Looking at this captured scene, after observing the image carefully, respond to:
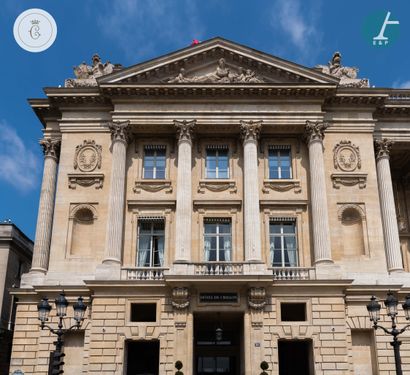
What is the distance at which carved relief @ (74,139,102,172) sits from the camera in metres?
31.0

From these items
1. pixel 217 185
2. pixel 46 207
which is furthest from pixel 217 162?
pixel 46 207

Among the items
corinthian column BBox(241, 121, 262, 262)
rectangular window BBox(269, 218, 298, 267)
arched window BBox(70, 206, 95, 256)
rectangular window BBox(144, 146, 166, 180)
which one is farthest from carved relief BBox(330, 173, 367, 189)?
arched window BBox(70, 206, 95, 256)

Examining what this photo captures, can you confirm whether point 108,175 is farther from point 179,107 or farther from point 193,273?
point 193,273

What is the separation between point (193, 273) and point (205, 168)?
6.63 metres

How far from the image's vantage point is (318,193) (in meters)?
29.4

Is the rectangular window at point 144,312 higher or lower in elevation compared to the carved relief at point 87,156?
lower

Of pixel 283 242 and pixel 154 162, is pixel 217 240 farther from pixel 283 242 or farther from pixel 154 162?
pixel 154 162

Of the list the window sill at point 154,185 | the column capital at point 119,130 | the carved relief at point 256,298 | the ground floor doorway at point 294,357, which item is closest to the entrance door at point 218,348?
the ground floor doorway at point 294,357

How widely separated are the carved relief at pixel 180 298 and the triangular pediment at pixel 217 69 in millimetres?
11406

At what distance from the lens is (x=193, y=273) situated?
27.3 m

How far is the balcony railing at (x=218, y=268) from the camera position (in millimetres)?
27516

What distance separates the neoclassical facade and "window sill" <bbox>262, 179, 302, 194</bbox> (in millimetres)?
77

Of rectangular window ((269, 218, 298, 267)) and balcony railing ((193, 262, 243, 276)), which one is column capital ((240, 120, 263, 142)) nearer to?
rectangular window ((269, 218, 298, 267))

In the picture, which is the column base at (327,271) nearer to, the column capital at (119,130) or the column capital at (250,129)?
the column capital at (250,129)
